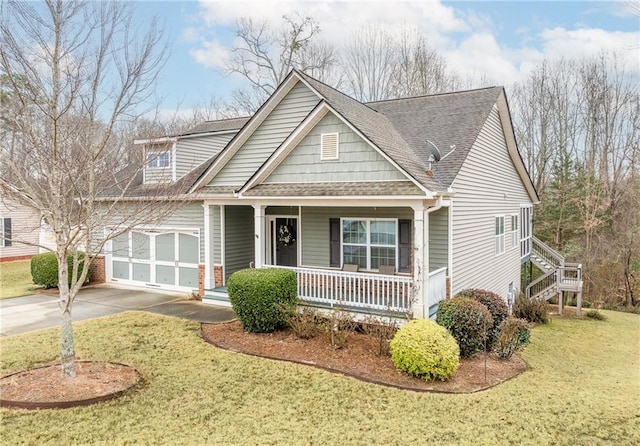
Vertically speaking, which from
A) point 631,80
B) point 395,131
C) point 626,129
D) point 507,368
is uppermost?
point 631,80

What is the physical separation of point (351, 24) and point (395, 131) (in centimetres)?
1899

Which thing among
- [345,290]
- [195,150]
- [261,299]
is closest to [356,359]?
[345,290]

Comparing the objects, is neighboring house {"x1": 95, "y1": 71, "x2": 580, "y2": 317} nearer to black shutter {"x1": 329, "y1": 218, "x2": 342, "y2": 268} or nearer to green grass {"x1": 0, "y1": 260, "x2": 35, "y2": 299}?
black shutter {"x1": 329, "y1": 218, "x2": 342, "y2": 268}

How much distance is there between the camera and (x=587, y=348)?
1248 centimetres

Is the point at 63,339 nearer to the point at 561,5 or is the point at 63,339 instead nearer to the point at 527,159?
the point at 561,5

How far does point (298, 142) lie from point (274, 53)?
19.9 m

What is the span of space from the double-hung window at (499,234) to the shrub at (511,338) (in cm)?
576

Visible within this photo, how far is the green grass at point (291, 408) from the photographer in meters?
5.44

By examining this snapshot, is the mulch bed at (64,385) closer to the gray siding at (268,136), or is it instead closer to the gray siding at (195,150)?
the gray siding at (268,136)

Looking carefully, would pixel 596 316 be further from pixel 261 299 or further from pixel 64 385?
pixel 64 385

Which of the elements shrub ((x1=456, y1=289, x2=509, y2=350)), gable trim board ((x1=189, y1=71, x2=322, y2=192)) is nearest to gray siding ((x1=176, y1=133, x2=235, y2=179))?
gable trim board ((x1=189, y1=71, x2=322, y2=192))

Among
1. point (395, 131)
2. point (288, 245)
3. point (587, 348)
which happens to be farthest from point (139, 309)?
point (587, 348)

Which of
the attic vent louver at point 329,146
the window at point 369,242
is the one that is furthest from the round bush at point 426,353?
the attic vent louver at point 329,146

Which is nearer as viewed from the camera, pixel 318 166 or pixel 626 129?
pixel 318 166
